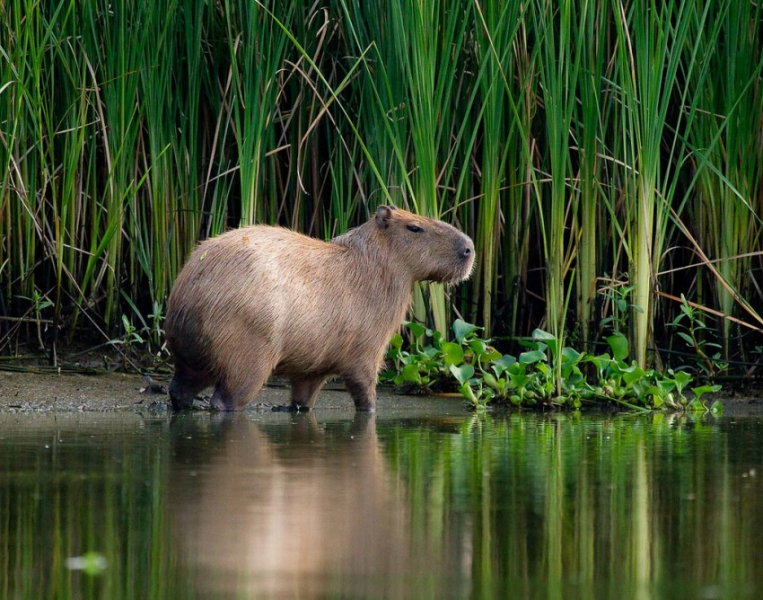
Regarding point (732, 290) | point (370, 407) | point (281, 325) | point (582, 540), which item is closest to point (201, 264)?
point (281, 325)

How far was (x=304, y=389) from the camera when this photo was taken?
20.6 ft

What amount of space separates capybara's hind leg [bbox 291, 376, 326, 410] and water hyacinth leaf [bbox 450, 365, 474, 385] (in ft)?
2.15

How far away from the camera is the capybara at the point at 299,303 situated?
577cm

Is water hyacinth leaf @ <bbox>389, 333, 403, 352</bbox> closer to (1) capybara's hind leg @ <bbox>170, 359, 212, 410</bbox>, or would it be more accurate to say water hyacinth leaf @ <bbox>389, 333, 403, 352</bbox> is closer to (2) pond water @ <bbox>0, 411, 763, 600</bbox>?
(1) capybara's hind leg @ <bbox>170, 359, 212, 410</bbox>

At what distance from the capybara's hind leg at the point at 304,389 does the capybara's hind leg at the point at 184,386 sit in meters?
0.47

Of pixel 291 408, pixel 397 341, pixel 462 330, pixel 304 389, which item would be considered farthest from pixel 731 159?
pixel 291 408

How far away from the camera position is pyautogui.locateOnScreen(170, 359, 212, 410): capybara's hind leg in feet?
19.5

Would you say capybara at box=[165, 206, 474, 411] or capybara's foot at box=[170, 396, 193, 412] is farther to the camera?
capybara's foot at box=[170, 396, 193, 412]

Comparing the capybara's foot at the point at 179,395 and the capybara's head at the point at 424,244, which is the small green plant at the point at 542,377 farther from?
the capybara's foot at the point at 179,395

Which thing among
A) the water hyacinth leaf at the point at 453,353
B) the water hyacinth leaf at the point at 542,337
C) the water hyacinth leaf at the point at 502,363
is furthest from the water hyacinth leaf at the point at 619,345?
the water hyacinth leaf at the point at 453,353

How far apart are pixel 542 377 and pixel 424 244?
35.9 inches

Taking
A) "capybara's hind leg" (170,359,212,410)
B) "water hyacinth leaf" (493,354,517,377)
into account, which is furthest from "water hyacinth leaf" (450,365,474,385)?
"capybara's hind leg" (170,359,212,410)

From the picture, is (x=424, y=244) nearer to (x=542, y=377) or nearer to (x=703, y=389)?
(x=542, y=377)

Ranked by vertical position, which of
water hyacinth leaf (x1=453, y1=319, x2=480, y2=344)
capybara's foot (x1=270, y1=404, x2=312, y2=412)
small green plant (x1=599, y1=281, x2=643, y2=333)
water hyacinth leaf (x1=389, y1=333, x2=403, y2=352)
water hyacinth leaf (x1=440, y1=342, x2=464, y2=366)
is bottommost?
capybara's foot (x1=270, y1=404, x2=312, y2=412)
